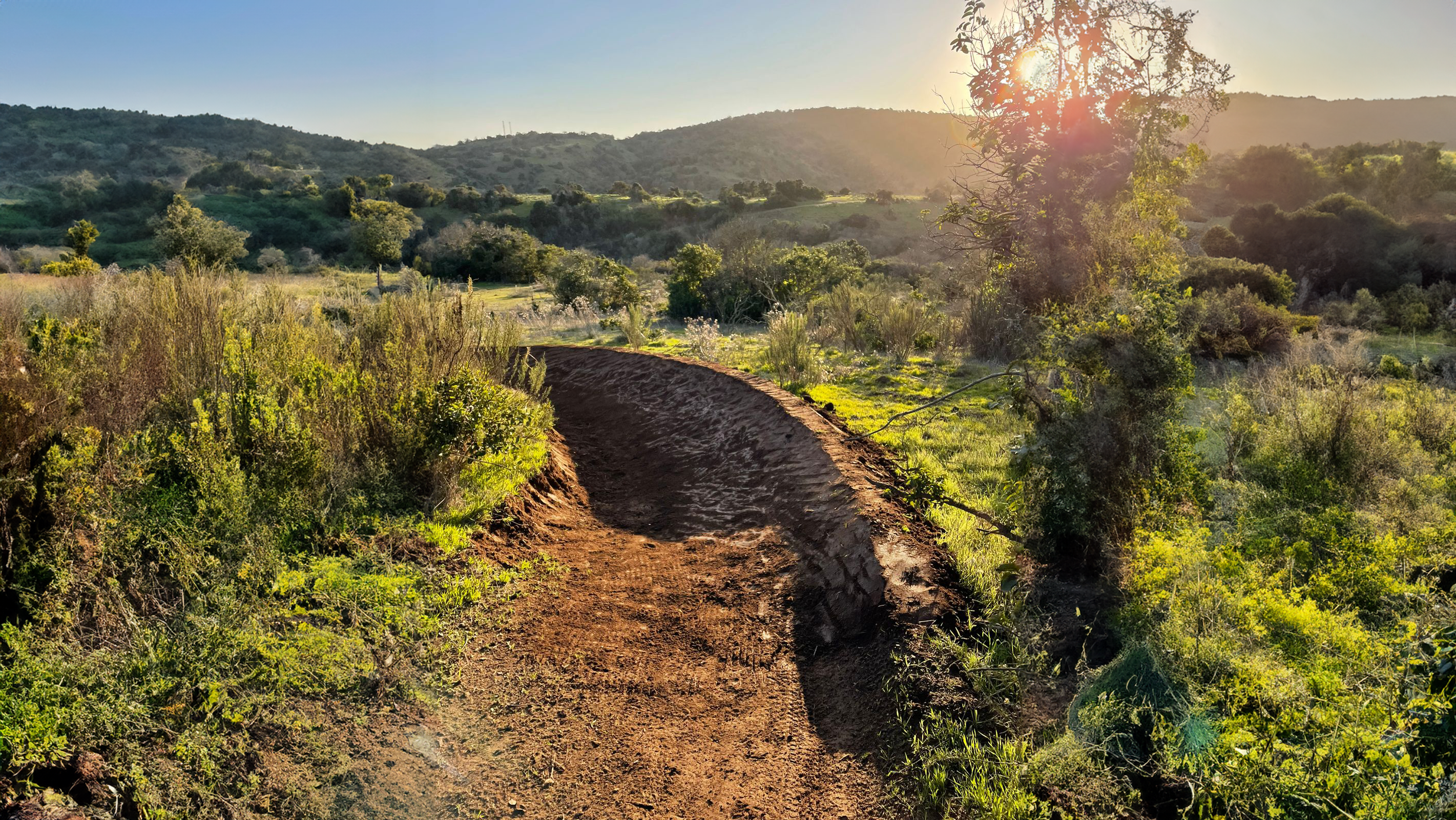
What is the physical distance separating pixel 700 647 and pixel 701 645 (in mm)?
22

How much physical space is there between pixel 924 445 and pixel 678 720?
15.6 ft

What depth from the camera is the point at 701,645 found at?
14.7 feet

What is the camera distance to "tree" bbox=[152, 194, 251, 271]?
70.8 ft

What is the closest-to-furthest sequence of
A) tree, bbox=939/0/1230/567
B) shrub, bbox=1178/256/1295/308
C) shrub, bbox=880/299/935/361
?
tree, bbox=939/0/1230/567, shrub, bbox=880/299/935/361, shrub, bbox=1178/256/1295/308

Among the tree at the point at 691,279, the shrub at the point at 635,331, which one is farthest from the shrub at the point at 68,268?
the tree at the point at 691,279

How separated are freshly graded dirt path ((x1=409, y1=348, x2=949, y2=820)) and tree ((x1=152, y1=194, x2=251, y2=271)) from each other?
19.2m

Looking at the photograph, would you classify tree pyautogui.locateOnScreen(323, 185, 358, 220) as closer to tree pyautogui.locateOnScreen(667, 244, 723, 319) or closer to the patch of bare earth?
tree pyautogui.locateOnScreen(667, 244, 723, 319)

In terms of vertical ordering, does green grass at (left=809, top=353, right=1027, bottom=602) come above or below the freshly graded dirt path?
above

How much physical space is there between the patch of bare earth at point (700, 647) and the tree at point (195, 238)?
755 inches

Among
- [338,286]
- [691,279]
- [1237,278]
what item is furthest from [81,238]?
[1237,278]

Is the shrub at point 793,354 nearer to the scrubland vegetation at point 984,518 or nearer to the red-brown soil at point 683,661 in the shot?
the scrubland vegetation at point 984,518

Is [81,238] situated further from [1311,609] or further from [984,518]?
[1311,609]

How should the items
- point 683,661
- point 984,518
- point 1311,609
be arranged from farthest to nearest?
1. point 984,518
2. point 683,661
3. point 1311,609

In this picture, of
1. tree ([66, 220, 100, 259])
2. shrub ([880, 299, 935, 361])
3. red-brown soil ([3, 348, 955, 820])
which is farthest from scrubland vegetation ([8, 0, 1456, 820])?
tree ([66, 220, 100, 259])
